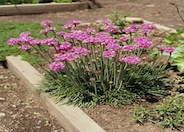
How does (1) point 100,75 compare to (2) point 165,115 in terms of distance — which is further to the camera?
(1) point 100,75

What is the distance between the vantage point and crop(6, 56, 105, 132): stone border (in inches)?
136

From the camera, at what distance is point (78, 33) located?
3920 millimetres

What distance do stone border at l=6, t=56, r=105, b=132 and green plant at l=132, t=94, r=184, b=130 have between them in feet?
1.32

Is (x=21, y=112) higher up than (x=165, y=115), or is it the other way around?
(x=165, y=115)

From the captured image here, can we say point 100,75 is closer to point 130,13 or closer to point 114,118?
point 114,118

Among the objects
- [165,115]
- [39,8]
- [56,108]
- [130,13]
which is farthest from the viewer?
[39,8]

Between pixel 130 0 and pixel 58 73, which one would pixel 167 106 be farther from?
pixel 130 0

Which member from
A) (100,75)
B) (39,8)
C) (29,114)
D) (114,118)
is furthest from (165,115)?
(39,8)

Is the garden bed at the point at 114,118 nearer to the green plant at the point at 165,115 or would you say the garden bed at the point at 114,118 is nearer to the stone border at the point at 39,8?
the green plant at the point at 165,115

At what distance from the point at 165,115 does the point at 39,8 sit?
5.63 m

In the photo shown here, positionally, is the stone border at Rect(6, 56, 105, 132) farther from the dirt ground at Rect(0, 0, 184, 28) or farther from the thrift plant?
the dirt ground at Rect(0, 0, 184, 28)

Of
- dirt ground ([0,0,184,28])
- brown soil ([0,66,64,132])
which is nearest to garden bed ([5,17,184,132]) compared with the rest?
brown soil ([0,66,64,132])

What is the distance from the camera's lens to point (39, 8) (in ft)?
28.4

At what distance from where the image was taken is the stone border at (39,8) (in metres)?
8.30
